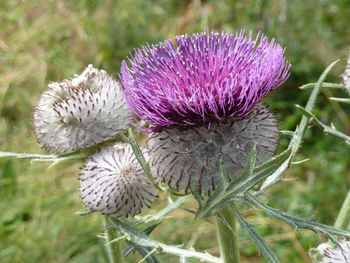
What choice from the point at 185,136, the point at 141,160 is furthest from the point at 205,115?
the point at 141,160

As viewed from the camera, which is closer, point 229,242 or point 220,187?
point 220,187

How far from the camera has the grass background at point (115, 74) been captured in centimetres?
515

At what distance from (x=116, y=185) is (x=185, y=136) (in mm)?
484

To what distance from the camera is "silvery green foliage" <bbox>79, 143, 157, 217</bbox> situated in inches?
87.0

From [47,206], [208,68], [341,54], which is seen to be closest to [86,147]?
[208,68]

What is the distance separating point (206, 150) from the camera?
80.0 inches

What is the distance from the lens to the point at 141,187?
7.39 ft

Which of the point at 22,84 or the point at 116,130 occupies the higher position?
the point at 22,84

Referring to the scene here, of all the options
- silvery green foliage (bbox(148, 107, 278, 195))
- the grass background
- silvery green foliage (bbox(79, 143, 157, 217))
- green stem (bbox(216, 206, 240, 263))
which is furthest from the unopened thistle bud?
the grass background

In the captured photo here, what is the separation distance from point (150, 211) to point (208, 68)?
12.1ft

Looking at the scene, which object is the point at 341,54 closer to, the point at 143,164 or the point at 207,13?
the point at 207,13

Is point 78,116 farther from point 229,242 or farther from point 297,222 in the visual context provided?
point 297,222

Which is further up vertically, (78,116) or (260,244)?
(78,116)

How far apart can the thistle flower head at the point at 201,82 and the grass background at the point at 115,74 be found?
1562 mm
